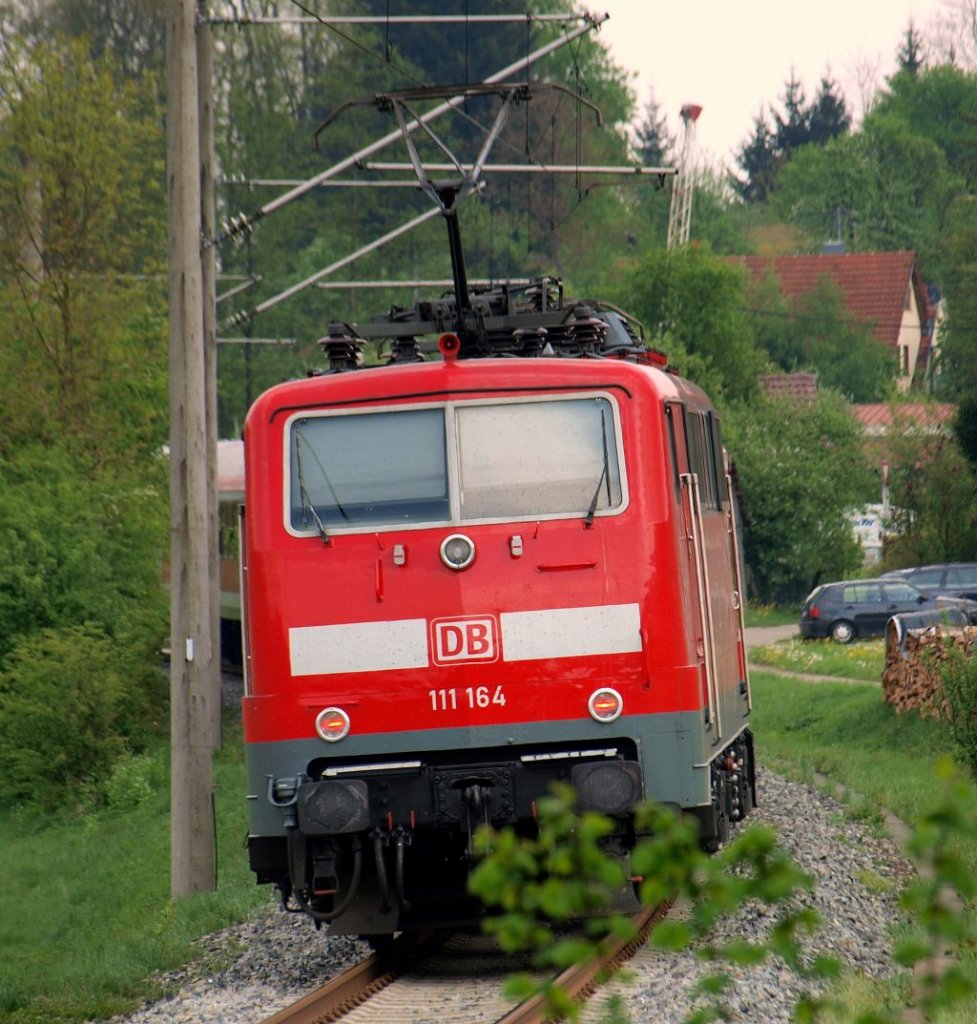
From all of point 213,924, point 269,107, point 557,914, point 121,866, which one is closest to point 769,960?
point 213,924

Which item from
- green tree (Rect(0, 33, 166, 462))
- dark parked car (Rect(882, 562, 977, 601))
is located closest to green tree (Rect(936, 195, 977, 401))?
dark parked car (Rect(882, 562, 977, 601))

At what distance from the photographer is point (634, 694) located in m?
9.09

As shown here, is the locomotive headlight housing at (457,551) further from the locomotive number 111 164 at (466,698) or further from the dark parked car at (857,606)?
the dark parked car at (857,606)

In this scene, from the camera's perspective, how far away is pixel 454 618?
9141mm

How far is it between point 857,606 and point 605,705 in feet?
95.6

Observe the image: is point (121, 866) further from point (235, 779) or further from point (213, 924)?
point (213, 924)

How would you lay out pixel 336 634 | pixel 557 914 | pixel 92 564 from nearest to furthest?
1. pixel 557 914
2. pixel 336 634
3. pixel 92 564

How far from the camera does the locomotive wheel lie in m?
37.5

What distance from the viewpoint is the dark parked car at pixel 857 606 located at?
37094 millimetres

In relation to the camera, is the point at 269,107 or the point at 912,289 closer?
the point at 269,107

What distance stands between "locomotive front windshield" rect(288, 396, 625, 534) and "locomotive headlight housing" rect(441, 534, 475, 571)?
0.16m

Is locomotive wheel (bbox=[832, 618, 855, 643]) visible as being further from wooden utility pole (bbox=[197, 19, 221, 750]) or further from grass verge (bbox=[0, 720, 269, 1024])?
wooden utility pole (bbox=[197, 19, 221, 750])

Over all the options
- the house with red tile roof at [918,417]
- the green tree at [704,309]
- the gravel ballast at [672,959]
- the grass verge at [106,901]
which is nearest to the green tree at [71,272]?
the grass verge at [106,901]

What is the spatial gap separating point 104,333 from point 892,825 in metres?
13.4
